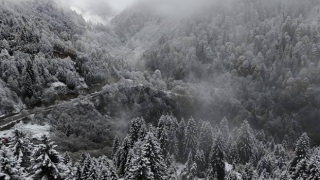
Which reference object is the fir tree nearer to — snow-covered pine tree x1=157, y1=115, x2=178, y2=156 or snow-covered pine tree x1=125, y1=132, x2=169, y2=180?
snow-covered pine tree x1=125, y1=132, x2=169, y2=180

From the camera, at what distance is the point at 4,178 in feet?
78.9

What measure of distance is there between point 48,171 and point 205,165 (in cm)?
8453

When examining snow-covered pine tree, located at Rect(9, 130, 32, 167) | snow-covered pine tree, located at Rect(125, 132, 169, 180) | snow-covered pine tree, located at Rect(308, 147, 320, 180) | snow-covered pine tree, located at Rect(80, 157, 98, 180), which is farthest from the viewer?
snow-covered pine tree, located at Rect(80, 157, 98, 180)

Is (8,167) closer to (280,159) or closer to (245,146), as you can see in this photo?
(280,159)

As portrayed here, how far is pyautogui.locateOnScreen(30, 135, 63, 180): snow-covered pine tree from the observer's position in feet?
86.7

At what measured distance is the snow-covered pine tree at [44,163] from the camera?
86.7 ft

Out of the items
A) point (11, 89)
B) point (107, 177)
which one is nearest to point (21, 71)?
point (11, 89)

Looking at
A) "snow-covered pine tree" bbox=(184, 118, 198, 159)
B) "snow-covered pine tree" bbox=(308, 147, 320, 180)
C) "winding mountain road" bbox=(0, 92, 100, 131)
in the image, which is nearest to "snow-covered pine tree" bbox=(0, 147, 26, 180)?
"snow-covered pine tree" bbox=(308, 147, 320, 180)

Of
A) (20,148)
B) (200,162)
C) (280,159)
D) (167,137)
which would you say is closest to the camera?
(20,148)

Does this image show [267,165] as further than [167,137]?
No

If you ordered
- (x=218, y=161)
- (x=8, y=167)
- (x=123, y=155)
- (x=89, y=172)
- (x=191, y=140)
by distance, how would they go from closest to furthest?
(x=8, y=167)
(x=89, y=172)
(x=123, y=155)
(x=218, y=161)
(x=191, y=140)

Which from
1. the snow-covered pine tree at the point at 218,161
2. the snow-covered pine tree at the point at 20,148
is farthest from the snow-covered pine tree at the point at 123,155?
→ the snow-covered pine tree at the point at 20,148

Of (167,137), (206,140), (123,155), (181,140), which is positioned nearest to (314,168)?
(123,155)

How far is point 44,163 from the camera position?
86.5 ft
